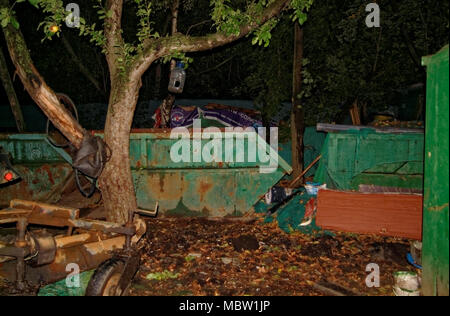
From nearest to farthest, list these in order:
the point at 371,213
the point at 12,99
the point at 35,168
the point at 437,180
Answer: the point at 437,180, the point at 371,213, the point at 35,168, the point at 12,99

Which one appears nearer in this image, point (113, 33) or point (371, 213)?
point (113, 33)

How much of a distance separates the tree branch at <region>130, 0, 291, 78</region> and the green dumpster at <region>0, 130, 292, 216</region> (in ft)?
6.14

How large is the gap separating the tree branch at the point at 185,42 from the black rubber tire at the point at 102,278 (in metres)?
2.88

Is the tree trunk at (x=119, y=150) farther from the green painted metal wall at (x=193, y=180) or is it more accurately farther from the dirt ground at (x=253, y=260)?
the green painted metal wall at (x=193, y=180)

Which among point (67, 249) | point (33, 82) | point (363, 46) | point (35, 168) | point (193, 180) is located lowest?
point (67, 249)

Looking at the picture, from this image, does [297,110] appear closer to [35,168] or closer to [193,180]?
[193,180]

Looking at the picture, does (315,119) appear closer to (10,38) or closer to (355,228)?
(355,228)

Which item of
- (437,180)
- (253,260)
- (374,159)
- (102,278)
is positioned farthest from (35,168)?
(437,180)

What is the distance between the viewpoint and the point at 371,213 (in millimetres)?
6090

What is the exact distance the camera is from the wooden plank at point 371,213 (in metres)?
5.97

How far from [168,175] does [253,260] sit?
251 centimetres

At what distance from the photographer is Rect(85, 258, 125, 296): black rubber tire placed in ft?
12.0

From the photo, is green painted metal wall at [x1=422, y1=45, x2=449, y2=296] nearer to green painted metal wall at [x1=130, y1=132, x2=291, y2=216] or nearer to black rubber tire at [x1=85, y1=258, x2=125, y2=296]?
green painted metal wall at [x1=130, y1=132, x2=291, y2=216]
